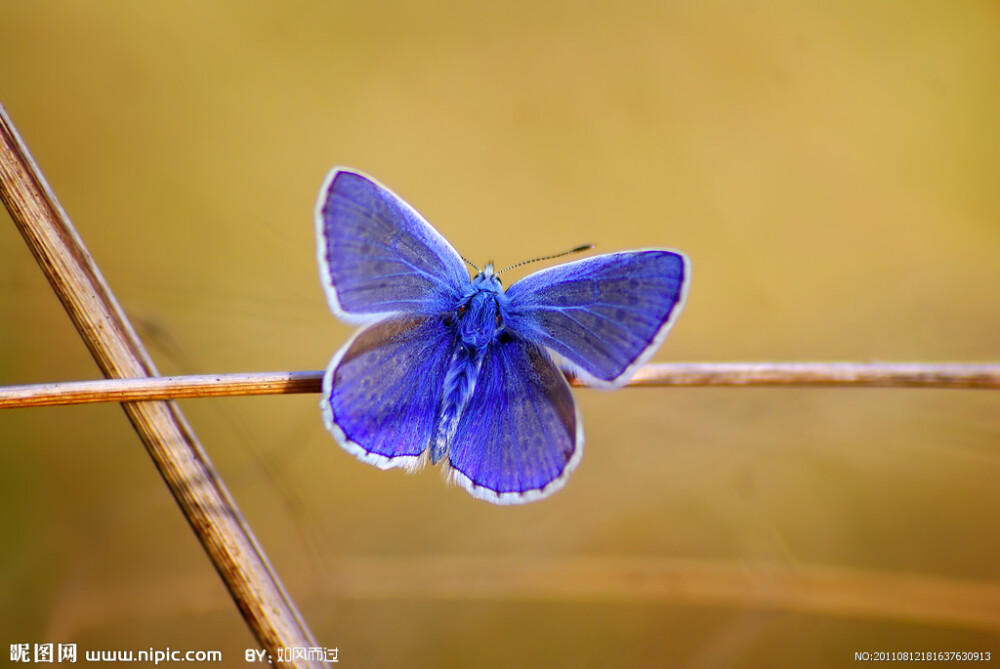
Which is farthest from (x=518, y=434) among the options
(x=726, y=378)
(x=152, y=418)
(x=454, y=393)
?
(x=152, y=418)

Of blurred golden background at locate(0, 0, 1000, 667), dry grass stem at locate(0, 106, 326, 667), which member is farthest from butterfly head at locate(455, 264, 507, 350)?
blurred golden background at locate(0, 0, 1000, 667)

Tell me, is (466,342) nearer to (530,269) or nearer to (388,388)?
(388,388)

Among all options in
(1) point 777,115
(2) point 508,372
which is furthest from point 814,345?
(2) point 508,372

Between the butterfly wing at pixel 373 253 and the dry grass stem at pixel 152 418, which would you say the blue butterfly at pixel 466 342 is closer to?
the butterfly wing at pixel 373 253

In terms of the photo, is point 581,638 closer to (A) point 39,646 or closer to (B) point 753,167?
(A) point 39,646

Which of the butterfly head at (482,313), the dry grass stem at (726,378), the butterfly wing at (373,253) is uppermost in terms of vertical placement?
the butterfly wing at (373,253)

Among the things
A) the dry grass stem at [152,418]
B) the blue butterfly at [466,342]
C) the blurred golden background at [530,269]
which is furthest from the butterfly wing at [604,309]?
the blurred golden background at [530,269]

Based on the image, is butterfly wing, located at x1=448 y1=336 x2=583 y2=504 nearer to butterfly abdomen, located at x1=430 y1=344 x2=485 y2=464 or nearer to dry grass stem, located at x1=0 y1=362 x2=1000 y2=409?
butterfly abdomen, located at x1=430 y1=344 x2=485 y2=464
